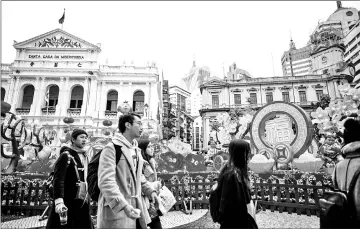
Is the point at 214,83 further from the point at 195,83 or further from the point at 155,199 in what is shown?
the point at 195,83

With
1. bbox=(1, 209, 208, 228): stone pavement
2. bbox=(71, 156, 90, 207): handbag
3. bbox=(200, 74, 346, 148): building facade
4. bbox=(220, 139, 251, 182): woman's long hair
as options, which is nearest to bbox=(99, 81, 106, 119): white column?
bbox=(200, 74, 346, 148): building facade

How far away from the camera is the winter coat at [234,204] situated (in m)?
2.00

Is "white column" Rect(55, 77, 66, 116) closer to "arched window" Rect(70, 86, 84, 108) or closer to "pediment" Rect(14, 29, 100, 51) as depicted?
"arched window" Rect(70, 86, 84, 108)

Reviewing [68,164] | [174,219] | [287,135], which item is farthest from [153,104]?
[68,164]

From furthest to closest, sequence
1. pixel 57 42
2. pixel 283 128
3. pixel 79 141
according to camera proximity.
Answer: pixel 57 42 < pixel 283 128 < pixel 79 141

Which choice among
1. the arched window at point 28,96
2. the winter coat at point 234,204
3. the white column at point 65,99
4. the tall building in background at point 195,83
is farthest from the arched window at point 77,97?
the tall building in background at point 195,83

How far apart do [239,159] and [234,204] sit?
44 cm

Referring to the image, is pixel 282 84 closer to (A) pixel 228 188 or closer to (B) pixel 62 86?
(B) pixel 62 86

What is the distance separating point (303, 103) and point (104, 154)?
36.2 meters

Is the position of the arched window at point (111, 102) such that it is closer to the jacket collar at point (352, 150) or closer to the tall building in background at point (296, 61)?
the jacket collar at point (352, 150)

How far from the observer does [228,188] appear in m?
2.05

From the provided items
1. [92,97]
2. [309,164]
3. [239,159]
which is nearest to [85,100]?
[92,97]

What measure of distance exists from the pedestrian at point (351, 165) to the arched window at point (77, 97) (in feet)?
82.7

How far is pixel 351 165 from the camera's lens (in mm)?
2137
